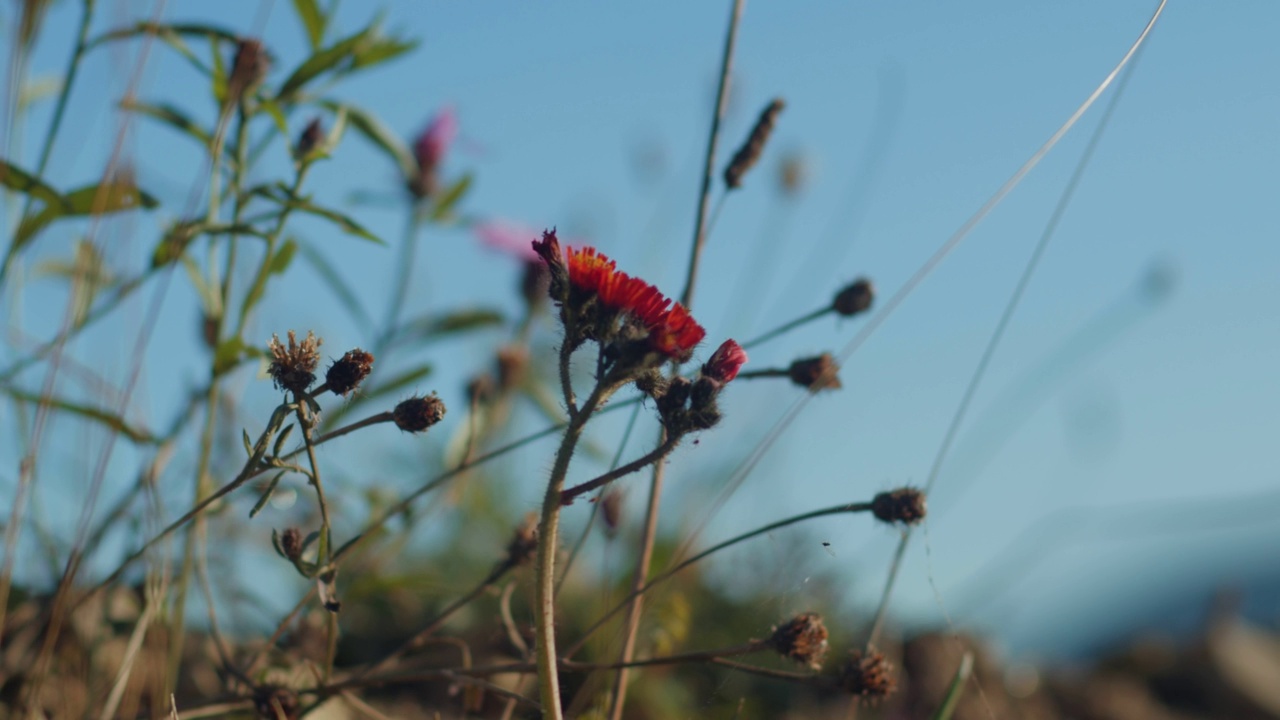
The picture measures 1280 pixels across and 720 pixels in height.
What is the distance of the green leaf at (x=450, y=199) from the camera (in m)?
2.22

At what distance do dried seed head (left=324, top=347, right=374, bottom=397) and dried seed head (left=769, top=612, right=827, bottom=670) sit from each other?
433 mm

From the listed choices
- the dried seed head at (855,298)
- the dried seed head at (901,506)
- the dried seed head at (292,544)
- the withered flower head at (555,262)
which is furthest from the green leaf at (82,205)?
the dried seed head at (901,506)

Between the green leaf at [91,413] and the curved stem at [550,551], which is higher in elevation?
the green leaf at [91,413]

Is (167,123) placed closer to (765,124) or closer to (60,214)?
(60,214)

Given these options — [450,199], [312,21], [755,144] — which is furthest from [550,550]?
[450,199]

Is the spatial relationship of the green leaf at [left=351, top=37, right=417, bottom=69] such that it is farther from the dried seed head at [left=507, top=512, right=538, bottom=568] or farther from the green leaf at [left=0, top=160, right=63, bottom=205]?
the dried seed head at [left=507, top=512, right=538, bottom=568]

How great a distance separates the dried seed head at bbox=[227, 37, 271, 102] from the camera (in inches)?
56.2

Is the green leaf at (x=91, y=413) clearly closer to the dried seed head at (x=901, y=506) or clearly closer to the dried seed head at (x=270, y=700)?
the dried seed head at (x=270, y=700)

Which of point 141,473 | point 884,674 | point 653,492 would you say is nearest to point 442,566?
point 141,473

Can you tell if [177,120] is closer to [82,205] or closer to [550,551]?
[82,205]

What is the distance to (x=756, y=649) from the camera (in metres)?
1.03

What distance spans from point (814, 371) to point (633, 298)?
0.40 meters

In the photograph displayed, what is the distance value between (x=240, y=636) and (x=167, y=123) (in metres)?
0.81

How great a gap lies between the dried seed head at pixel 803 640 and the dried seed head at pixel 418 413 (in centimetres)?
37
